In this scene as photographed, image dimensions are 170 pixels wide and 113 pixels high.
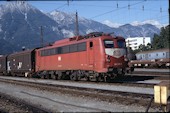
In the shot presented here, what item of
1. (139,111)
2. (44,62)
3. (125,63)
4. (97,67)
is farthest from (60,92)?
(44,62)

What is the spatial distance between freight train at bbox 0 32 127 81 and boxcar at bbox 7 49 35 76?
99.8 inches

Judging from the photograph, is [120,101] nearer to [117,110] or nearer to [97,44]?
[117,110]

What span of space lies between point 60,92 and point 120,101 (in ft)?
20.0

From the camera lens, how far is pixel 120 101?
553 inches

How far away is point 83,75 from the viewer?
85.9 ft

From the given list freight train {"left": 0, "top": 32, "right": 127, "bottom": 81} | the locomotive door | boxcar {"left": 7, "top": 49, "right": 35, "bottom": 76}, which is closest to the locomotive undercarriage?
freight train {"left": 0, "top": 32, "right": 127, "bottom": 81}

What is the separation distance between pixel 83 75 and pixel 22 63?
60.1 ft

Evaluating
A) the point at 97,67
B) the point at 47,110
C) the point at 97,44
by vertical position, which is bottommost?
the point at 47,110

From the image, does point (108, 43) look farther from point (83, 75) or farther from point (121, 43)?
point (83, 75)

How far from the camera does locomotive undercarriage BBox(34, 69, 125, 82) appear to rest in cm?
2387

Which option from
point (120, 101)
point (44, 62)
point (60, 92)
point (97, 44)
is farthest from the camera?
point (44, 62)

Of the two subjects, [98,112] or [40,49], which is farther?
[40,49]

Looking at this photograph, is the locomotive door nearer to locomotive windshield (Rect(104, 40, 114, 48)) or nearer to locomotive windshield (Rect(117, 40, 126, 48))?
locomotive windshield (Rect(104, 40, 114, 48))

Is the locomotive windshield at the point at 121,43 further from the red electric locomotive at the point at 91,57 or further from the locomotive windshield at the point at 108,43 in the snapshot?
the locomotive windshield at the point at 108,43
